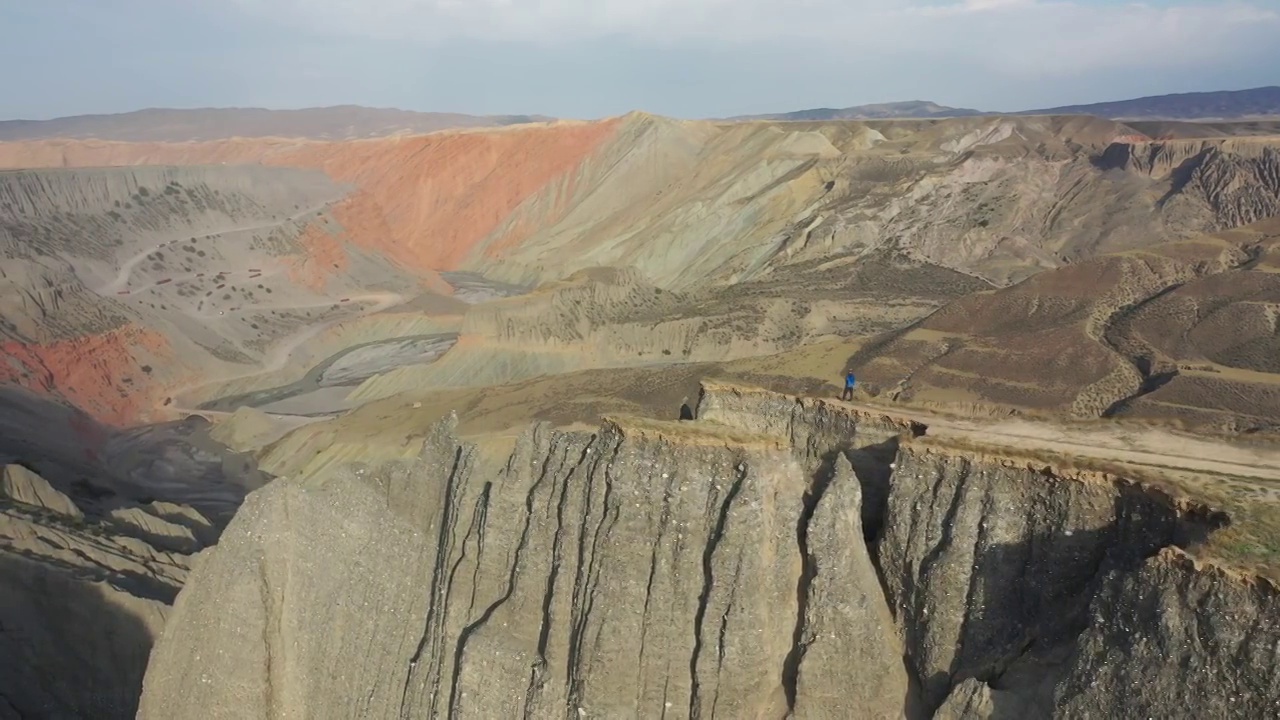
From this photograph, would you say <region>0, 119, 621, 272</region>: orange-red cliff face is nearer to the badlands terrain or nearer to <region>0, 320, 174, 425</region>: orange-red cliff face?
the badlands terrain

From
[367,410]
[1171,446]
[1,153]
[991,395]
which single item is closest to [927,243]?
[991,395]

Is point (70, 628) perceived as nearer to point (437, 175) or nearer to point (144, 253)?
point (144, 253)

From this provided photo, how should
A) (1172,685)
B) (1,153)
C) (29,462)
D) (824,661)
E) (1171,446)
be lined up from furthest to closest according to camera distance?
(1,153) → (29,462) → (1171,446) → (824,661) → (1172,685)

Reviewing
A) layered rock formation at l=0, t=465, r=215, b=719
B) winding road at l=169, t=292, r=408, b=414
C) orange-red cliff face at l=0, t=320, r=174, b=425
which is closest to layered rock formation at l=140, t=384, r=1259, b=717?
layered rock formation at l=0, t=465, r=215, b=719

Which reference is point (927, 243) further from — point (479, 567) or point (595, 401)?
point (479, 567)

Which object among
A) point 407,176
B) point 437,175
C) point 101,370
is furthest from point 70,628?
point 407,176

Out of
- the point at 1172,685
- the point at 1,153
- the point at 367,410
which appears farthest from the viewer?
the point at 1,153
